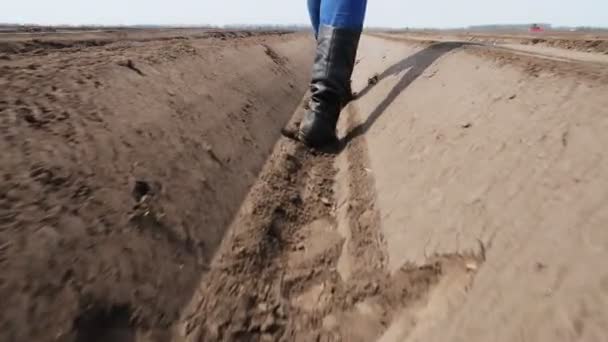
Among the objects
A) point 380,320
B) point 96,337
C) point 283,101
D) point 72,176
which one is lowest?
point 283,101

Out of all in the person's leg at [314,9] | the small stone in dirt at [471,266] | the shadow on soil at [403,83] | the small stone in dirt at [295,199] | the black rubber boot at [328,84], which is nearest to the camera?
the small stone in dirt at [471,266]

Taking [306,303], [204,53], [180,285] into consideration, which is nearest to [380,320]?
[306,303]

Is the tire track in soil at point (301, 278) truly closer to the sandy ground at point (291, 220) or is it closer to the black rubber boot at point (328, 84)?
the sandy ground at point (291, 220)

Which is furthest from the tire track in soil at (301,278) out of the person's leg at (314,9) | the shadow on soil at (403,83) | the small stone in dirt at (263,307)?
the person's leg at (314,9)

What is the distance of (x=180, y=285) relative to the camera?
115cm

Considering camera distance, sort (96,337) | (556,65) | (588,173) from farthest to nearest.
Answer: (556,65), (588,173), (96,337)

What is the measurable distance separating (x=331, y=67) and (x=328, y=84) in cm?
11

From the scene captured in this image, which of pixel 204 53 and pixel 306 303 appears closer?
pixel 306 303

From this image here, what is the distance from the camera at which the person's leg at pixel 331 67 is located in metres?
2.49

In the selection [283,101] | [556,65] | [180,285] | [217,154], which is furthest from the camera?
[283,101]

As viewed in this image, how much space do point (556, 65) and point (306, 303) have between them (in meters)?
1.71

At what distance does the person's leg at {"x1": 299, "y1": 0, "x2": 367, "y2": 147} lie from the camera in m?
2.49

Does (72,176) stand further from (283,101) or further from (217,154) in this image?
(283,101)

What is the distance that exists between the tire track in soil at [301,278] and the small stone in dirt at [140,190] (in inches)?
12.0
